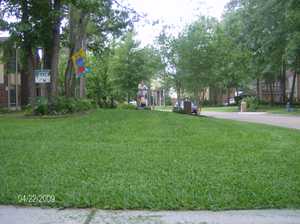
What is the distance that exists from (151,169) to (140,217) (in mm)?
2130

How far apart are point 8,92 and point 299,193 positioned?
1232 inches

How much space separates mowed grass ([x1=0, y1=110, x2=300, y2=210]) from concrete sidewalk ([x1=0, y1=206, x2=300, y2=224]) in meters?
0.16

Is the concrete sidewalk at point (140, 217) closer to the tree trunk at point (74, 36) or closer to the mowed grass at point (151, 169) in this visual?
the mowed grass at point (151, 169)

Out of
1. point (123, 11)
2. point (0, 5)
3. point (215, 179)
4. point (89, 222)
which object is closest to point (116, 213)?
point (89, 222)

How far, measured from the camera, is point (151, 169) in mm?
6766

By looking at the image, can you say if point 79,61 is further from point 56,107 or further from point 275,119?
point 275,119

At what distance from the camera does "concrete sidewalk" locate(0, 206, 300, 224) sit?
4.52 metres

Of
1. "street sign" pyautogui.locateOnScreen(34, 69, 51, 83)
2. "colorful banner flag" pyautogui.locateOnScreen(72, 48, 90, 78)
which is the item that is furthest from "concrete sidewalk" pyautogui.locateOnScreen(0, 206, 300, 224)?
"colorful banner flag" pyautogui.locateOnScreen(72, 48, 90, 78)

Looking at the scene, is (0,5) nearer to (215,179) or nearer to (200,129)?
(200,129)

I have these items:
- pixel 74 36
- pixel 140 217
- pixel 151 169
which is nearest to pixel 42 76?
pixel 74 36

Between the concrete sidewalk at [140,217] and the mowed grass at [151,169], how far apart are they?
16cm

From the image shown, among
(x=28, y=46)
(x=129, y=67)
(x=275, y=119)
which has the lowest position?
(x=275, y=119)

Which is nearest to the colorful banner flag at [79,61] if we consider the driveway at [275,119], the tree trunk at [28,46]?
the tree trunk at [28,46]

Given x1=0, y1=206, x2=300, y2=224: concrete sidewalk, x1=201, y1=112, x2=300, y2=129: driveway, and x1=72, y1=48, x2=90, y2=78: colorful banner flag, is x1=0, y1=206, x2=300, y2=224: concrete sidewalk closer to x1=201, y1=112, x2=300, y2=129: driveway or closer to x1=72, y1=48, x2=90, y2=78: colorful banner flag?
x1=201, y1=112, x2=300, y2=129: driveway
